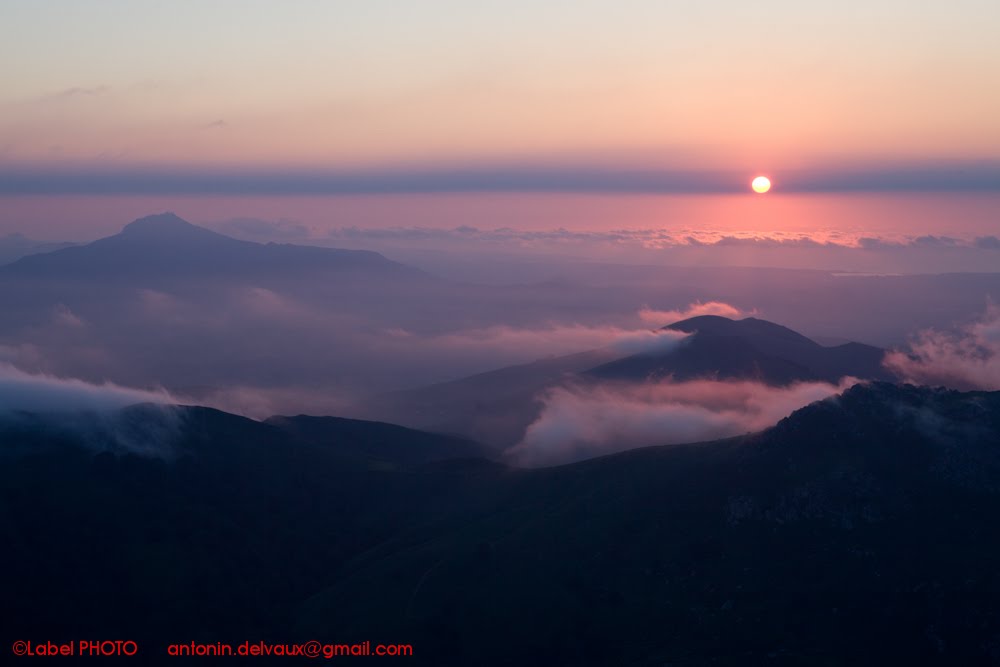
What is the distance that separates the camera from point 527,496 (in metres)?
191

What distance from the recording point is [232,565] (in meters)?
170

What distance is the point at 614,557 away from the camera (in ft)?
516

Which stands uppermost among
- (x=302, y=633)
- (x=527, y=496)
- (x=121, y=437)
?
(x=121, y=437)

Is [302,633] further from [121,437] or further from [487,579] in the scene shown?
[121,437]

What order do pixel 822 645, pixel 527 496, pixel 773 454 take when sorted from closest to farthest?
pixel 822 645 → pixel 773 454 → pixel 527 496

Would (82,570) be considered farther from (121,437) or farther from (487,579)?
(487,579)

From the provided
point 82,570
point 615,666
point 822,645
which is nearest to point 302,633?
point 82,570

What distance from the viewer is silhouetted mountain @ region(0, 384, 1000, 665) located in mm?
135250

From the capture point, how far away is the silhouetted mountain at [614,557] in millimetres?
135250

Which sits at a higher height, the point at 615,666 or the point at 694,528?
the point at 694,528

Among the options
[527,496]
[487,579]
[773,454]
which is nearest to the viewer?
[487,579]

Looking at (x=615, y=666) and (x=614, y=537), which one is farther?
(x=614, y=537)

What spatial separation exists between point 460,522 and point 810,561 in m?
72.6

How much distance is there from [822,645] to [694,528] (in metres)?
32.5
